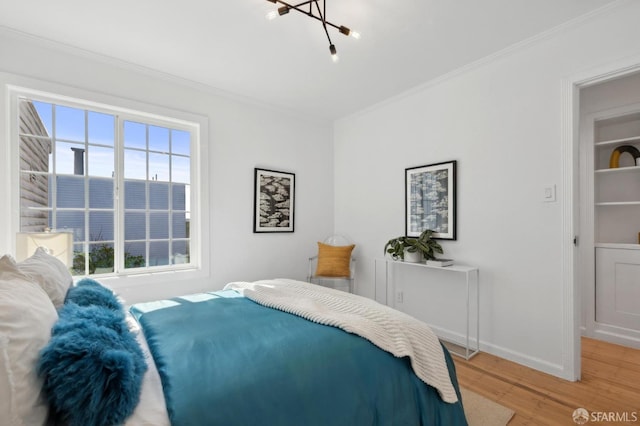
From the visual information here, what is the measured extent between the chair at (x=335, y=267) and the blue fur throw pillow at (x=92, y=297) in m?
2.36

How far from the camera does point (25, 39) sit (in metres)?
2.39

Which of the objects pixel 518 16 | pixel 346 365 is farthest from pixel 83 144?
pixel 518 16

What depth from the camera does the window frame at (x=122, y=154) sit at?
2426 millimetres

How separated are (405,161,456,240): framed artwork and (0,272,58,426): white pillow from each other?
2.98 meters

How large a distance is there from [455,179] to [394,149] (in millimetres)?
848

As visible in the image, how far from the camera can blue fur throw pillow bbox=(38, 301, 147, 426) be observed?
83 cm

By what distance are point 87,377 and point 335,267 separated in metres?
2.93

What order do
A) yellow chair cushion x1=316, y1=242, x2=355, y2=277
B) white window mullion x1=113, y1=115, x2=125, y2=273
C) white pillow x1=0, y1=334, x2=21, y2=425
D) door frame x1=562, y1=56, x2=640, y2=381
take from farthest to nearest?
yellow chair cushion x1=316, y1=242, x2=355, y2=277, white window mullion x1=113, y1=115, x2=125, y2=273, door frame x1=562, y1=56, x2=640, y2=381, white pillow x1=0, y1=334, x2=21, y2=425

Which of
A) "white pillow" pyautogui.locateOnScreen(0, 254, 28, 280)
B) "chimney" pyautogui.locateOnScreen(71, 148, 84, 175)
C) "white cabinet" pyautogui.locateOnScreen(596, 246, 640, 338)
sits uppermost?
"chimney" pyautogui.locateOnScreen(71, 148, 84, 175)

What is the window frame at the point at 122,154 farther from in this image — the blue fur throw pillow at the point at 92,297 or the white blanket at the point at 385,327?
the white blanket at the point at 385,327

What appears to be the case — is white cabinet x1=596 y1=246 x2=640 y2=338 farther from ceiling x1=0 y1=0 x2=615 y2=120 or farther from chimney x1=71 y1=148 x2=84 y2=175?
chimney x1=71 y1=148 x2=84 y2=175

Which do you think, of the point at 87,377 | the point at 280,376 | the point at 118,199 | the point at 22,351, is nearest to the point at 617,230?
the point at 280,376

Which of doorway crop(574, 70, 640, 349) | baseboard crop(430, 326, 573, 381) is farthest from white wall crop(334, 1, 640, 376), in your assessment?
doorway crop(574, 70, 640, 349)

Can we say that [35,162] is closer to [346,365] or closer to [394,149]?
[346,365]
